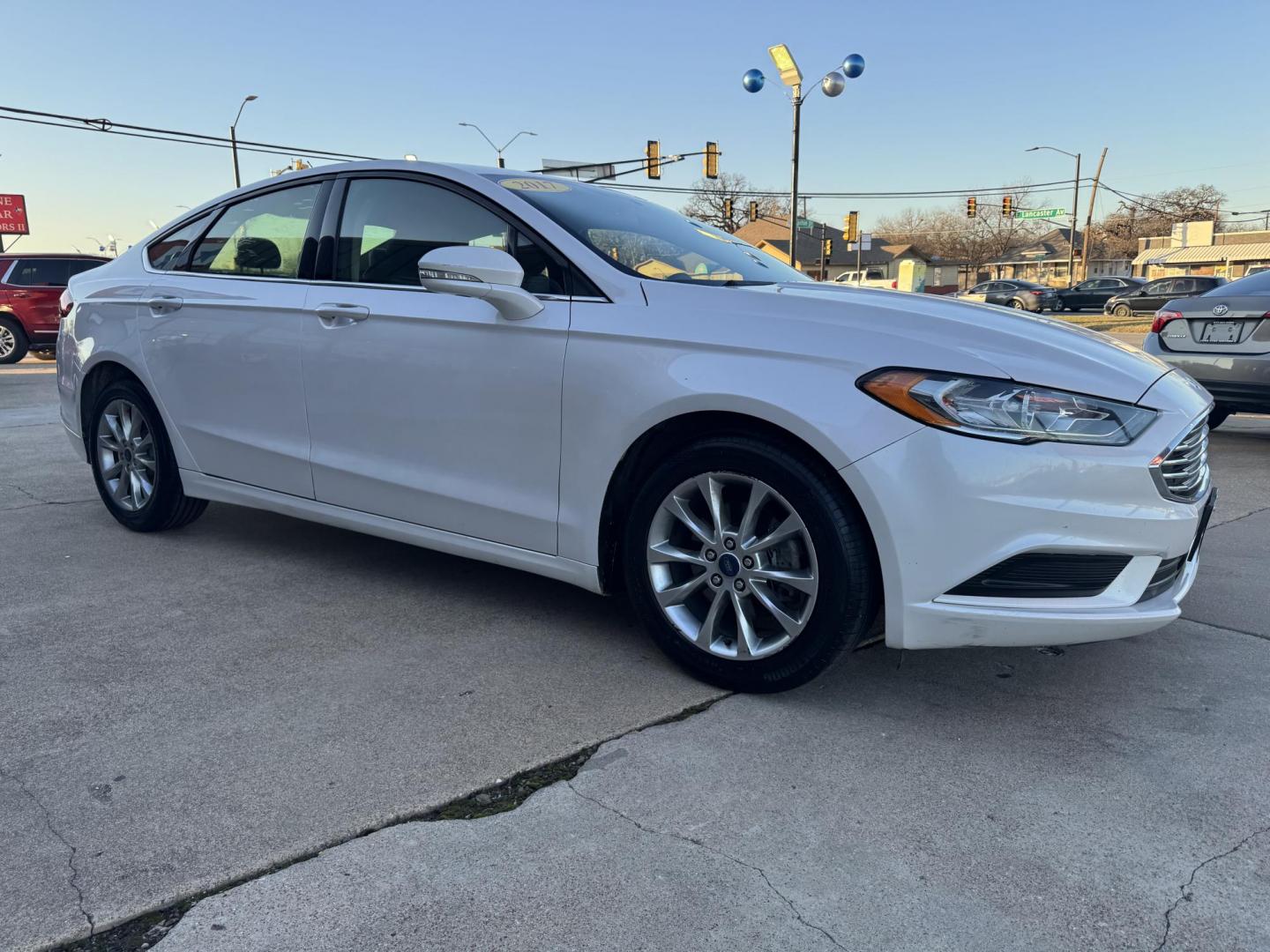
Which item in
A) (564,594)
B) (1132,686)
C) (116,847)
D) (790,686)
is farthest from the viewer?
(564,594)

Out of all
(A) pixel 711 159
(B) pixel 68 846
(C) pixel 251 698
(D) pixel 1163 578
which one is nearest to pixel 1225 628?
(D) pixel 1163 578

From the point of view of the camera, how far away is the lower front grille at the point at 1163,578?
2.58m

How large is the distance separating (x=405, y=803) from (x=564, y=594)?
5.37 feet

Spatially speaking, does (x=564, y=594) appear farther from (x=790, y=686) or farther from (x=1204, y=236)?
(x=1204, y=236)

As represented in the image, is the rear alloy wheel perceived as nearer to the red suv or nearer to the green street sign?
the red suv

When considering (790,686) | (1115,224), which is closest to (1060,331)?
(790,686)

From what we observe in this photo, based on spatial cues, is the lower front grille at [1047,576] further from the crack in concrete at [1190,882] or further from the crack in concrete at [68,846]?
the crack in concrete at [68,846]

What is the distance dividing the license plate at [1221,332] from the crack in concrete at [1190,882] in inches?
212

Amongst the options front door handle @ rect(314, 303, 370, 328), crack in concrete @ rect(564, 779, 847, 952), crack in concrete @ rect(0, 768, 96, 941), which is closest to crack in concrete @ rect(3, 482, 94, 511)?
front door handle @ rect(314, 303, 370, 328)

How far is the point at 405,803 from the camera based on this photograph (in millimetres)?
2250

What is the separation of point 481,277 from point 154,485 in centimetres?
241

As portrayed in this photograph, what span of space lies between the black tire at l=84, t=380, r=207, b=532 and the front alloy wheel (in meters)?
2.69

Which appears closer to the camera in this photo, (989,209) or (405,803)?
(405,803)

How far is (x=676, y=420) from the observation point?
2.87 meters
